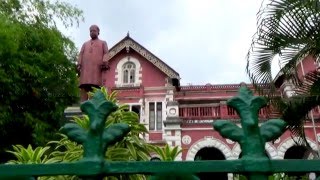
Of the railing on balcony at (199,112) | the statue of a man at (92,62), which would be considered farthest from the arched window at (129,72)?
the statue of a man at (92,62)

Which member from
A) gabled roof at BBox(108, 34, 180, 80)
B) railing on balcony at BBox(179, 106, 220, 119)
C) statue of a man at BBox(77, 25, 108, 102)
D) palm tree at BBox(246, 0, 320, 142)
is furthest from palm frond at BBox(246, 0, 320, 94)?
gabled roof at BBox(108, 34, 180, 80)

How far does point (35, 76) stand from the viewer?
13227 mm

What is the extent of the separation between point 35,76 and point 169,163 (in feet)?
42.2

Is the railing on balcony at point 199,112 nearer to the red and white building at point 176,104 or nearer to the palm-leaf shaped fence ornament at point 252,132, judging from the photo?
the red and white building at point 176,104

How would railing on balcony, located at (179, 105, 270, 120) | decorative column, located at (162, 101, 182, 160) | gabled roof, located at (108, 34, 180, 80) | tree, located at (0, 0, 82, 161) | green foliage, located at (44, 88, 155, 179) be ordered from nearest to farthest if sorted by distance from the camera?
green foliage, located at (44, 88, 155, 179) → tree, located at (0, 0, 82, 161) → railing on balcony, located at (179, 105, 270, 120) → decorative column, located at (162, 101, 182, 160) → gabled roof, located at (108, 34, 180, 80)

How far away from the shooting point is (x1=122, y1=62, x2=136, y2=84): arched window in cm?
1928

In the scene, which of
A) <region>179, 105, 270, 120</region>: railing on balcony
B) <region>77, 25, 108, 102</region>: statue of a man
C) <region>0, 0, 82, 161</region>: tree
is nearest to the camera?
<region>77, 25, 108, 102</region>: statue of a man

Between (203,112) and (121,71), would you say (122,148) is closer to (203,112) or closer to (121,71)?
(203,112)

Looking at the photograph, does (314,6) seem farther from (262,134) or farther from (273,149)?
(273,149)

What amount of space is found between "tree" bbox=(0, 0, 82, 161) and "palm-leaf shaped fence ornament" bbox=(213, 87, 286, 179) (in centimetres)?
1138

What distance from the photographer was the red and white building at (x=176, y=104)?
52.9 ft

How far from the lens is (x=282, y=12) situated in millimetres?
5281

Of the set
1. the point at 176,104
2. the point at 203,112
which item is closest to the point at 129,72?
the point at 176,104

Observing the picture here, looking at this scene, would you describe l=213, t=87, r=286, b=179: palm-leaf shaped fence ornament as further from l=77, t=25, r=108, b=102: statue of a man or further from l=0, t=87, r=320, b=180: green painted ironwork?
l=77, t=25, r=108, b=102: statue of a man
